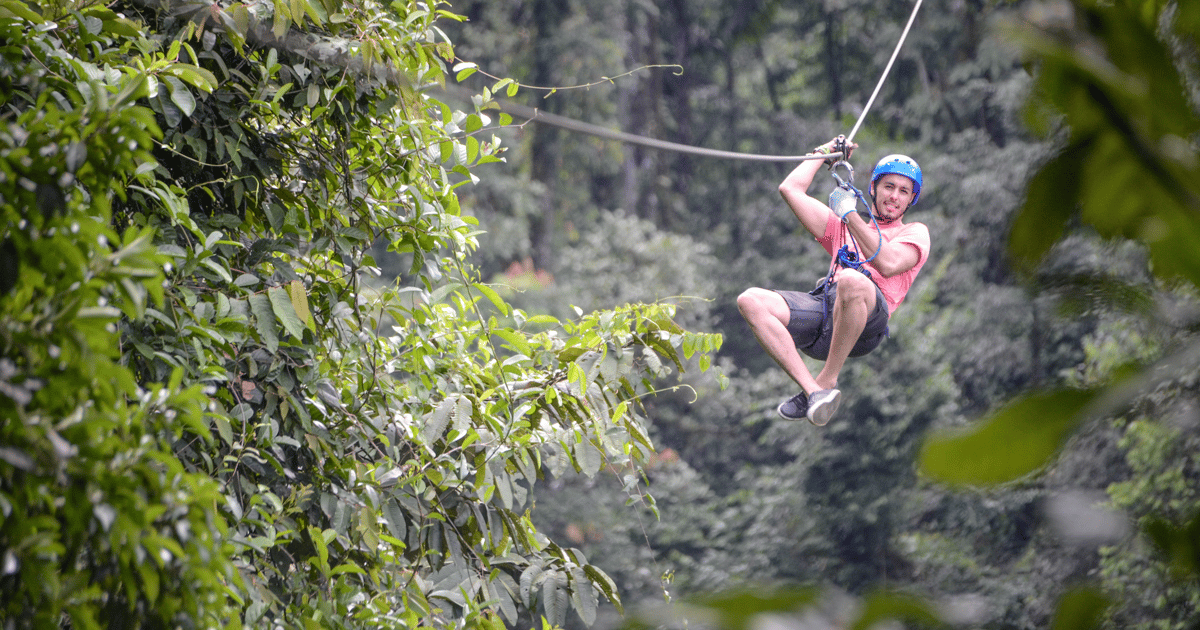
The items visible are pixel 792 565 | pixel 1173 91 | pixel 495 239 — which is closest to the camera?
pixel 1173 91

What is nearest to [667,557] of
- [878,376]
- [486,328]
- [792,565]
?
[792,565]

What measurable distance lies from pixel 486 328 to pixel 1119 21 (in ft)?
6.77

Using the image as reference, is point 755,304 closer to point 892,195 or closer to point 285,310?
point 892,195

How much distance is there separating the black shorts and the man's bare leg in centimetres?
5

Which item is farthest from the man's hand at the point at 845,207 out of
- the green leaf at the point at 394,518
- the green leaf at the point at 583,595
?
the green leaf at the point at 394,518

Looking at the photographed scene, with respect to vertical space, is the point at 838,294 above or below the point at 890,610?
above

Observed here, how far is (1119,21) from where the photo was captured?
0.44 m

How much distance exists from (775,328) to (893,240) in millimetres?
452

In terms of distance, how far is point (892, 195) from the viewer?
3.37 metres

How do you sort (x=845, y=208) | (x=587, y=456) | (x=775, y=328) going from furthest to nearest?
(x=775, y=328), (x=845, y=208), (x=587, y=456)

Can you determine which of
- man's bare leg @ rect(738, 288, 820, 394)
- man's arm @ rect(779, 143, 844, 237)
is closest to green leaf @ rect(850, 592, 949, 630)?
man's bare leg @ rect(738, 288, 820, 394)

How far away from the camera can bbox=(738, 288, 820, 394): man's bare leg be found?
328 centimetres

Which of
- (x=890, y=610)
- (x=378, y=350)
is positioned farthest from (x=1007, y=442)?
(x=378, y=350)

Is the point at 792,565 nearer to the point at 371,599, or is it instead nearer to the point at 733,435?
the point at 733,435
